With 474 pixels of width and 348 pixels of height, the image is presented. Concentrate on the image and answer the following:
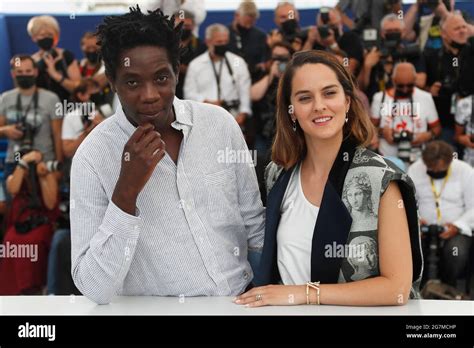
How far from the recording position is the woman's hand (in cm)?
188

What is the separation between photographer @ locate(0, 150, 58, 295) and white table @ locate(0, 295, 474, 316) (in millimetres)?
2992

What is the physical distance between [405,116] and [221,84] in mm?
1290

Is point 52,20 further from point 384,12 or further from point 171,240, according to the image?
point 171,240

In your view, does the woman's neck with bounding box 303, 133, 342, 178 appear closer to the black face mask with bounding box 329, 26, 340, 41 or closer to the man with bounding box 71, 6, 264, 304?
the man with bounding box 71, 6, 264, 304

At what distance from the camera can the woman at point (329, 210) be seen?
74.9 inches

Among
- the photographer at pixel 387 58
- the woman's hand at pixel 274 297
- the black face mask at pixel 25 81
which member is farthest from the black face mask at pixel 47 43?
the woman's hand at pixel 274 297

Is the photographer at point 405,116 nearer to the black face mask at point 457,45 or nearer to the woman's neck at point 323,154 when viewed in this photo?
the black face mask at point 457,45

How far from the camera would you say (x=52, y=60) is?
5.19 metres

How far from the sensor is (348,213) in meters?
1.97

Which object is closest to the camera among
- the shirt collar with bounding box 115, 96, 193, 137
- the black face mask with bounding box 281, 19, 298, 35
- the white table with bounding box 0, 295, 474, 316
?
the white table with bounding box 0, 295, 474, 316

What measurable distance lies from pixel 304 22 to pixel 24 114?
6.88ft

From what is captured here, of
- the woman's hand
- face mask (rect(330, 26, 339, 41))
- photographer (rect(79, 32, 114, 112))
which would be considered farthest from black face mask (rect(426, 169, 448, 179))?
the woman's hand

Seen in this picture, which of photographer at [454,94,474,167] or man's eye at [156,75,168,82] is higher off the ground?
man's eye at [156,75,168,82]

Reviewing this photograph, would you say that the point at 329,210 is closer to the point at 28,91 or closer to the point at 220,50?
the point at 220,50
